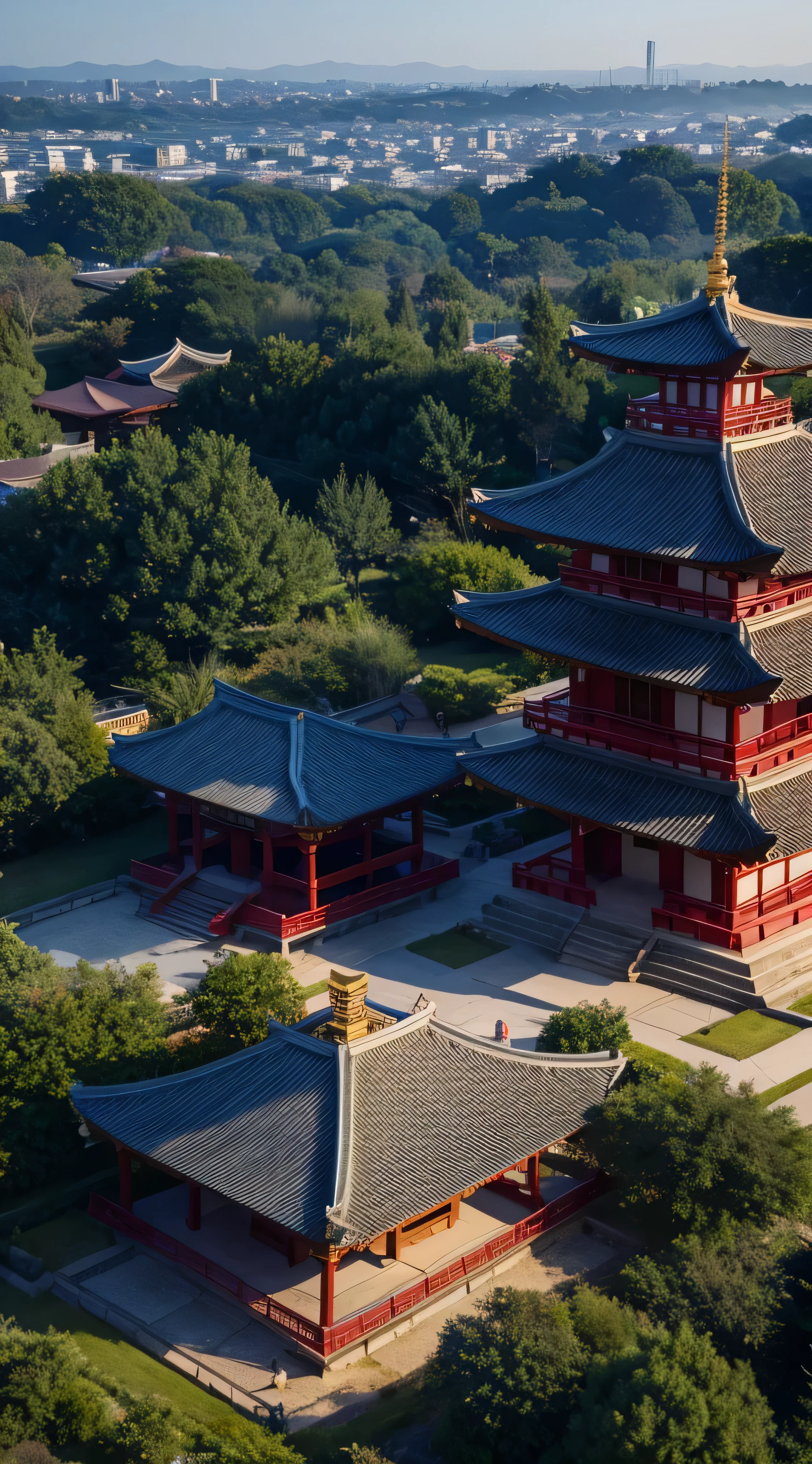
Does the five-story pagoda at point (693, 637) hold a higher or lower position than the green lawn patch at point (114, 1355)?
higher

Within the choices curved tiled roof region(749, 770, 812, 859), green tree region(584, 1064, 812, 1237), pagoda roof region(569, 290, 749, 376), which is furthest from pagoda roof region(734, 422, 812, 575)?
green tree region(584, 1064, 812, 1237)

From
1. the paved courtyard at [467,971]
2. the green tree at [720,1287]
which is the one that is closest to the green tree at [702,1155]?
the green tree at [720,1287]

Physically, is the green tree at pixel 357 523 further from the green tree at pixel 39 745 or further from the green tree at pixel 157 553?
the green tree at pixel 39 745

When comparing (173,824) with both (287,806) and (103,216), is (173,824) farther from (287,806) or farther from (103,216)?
(103,216)

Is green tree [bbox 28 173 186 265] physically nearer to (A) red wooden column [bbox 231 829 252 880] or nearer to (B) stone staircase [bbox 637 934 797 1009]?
(A) red wooden column [bbox 231 829 252 880]

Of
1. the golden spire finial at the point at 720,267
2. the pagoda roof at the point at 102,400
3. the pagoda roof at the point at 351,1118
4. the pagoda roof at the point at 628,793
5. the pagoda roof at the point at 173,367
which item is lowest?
the pagoda roof at the point at 351,1118

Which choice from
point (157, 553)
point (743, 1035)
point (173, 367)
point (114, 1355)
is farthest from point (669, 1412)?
point (173, 367)
